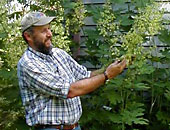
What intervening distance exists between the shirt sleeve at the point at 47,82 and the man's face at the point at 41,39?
20 cm

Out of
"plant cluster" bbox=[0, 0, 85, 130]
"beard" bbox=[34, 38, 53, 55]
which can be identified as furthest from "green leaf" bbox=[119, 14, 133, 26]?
"beard" bbox=[34, 38, 53, 55]

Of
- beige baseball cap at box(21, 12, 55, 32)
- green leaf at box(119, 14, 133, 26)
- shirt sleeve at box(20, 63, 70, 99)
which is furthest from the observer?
green leaf at box(119, 14, 133, 26)

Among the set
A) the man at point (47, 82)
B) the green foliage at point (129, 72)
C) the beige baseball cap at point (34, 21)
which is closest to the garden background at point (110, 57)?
the green foliage at point (129, 72)

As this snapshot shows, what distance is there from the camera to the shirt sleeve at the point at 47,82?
10.4 feet

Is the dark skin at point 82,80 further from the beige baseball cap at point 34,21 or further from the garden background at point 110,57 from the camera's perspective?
the garden background at point 110,57

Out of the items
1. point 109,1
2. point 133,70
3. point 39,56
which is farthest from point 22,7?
point 39,56

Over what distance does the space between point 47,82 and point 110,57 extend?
1737mm

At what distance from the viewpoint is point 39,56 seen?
337 centimetres

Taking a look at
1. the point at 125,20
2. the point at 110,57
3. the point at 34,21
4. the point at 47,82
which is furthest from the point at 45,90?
the point at 125,20

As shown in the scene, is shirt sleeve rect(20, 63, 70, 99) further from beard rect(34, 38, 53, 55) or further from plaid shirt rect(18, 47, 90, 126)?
beard rect(34, 38, 53, 55)

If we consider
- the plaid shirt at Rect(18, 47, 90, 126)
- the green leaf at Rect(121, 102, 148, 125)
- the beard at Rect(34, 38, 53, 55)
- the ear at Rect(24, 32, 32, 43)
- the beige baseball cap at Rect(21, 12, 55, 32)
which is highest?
the beige baseball cap at Rect(21, 12, 55, 32)

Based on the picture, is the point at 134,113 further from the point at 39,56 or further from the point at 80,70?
the point at 39,56

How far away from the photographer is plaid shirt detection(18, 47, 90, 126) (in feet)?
10.5

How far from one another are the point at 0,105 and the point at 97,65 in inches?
56.6
